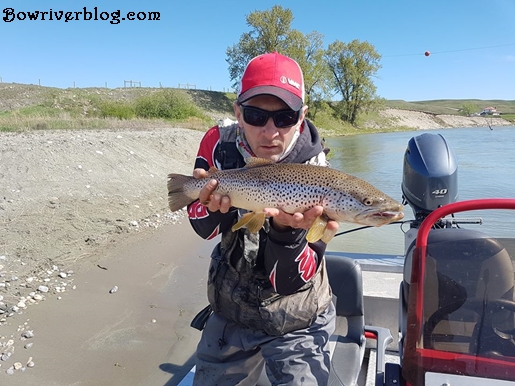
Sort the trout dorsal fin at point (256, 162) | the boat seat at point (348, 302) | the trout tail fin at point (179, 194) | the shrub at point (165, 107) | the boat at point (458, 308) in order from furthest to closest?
the shrub at point (165, 107) → the boat seat at point (348, 302) → the trout tail fin at point (179, 194) → the trout dorsal fin at point (256, 162) → the boat at point (458, 308)

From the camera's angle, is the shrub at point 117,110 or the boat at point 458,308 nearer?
the boat at point 458,308

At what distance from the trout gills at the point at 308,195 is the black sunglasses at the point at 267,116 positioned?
0.25 m

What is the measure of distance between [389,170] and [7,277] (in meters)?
18.0

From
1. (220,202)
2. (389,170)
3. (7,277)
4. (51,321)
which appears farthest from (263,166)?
(389,170)

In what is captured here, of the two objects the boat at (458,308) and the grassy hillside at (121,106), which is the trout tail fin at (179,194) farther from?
the grassy hillside at (121,106)

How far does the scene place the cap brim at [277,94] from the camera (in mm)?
2543

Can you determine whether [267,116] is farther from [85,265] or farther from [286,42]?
[286,42]

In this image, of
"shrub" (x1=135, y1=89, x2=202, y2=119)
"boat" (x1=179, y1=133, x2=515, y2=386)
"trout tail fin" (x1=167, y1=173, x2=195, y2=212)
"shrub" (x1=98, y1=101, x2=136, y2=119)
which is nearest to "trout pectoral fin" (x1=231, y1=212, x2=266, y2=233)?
"trout tail fin" (x1=167, y1=173, x2=195, y2=212)

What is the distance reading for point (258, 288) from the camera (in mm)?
2586

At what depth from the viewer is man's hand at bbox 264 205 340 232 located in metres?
2.33

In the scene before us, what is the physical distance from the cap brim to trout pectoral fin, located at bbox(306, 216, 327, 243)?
0.72 metres

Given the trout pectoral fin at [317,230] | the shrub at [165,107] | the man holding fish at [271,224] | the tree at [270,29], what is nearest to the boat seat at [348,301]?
the man holding fish at [271,224]

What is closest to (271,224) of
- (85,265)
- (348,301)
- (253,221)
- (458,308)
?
(253,221)

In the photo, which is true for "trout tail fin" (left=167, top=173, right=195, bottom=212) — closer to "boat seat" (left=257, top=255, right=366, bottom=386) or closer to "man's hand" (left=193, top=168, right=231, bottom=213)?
"man's hand" (left=193, top=168, right=231, bottom=213)
